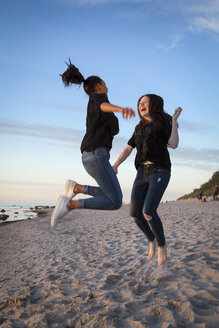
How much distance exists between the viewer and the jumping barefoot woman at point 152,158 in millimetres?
4094

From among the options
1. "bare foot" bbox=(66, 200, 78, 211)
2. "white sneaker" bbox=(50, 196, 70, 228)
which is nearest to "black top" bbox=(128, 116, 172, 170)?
"bare foot" bbox=(66, 200, 78, 211)

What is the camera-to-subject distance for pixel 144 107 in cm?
432

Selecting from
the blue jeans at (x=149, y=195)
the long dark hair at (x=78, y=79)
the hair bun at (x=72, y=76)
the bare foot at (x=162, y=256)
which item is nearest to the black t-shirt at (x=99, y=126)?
the long dark hair at (x=78, y=79)

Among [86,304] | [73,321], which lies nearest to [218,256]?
[86,304]

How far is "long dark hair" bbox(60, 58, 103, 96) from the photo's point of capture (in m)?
4.00

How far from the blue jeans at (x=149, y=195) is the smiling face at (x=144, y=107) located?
829 millimetres

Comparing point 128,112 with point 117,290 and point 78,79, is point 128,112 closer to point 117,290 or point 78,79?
point 78,79

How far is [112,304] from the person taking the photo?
3.58 meters

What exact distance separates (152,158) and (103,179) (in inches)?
35.0

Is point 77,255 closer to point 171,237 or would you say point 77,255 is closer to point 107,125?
point 171,237

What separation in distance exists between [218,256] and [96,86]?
418cm

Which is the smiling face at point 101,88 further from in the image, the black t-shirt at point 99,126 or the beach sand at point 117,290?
the beach sand at point 117,290

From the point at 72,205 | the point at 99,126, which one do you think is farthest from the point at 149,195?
the point at 99,126

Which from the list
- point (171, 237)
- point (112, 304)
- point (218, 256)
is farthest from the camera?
point (171, 237)
